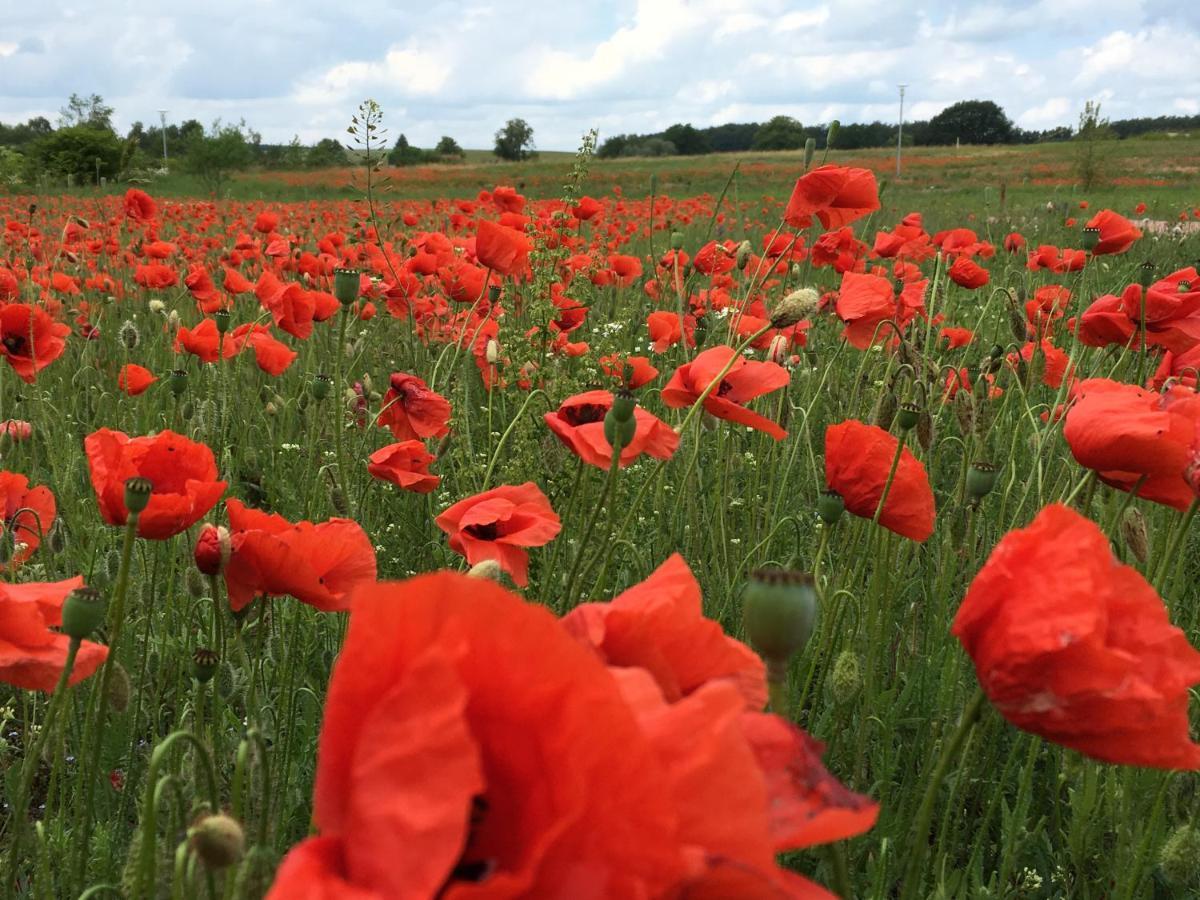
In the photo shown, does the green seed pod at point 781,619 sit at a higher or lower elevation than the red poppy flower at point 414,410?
higher

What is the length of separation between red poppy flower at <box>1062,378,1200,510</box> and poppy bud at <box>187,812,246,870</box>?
47.7 inches

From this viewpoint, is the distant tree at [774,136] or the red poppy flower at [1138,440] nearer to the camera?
the red poppy flower at [1138,440]

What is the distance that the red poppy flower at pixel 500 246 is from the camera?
301 centimetres

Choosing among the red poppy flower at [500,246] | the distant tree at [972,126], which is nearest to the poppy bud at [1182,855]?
the red poppy flower at [500,246]

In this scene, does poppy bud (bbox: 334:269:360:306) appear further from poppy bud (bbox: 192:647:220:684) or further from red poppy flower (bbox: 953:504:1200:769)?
red poppy flower (bbox: 953:504:1200:769)

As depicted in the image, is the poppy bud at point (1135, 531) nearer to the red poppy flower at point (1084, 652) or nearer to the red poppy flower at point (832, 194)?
the red poppy flower at point (832, 194)

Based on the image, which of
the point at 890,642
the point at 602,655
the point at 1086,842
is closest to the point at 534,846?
the point at 602,655

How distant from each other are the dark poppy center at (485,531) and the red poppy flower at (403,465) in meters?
0.42

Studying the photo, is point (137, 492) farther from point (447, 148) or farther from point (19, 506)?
point (447, 148)

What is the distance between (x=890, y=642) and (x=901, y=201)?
1669 centimetres

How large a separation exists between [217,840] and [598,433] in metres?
0.98

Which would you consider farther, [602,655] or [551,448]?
[551,448]

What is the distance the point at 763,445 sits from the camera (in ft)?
11.2

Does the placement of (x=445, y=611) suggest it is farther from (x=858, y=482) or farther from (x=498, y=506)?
(x=858, y=482)
